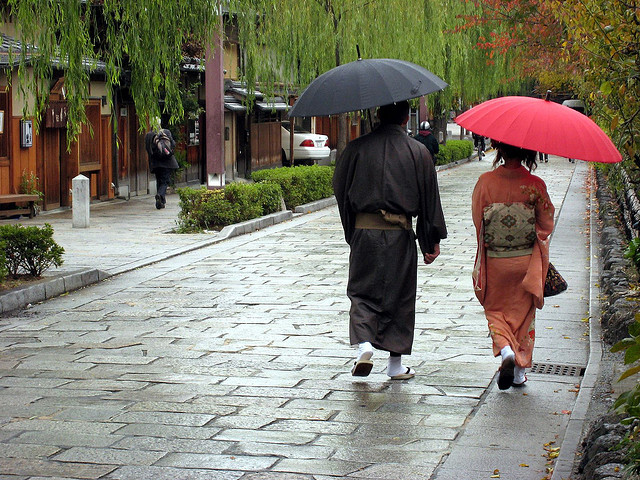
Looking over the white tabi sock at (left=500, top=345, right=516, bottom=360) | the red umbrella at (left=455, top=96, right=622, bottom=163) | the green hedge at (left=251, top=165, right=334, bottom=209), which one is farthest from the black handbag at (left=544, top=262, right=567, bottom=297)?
the green hedge at (left=251, top=165, right=334, bottom=209)

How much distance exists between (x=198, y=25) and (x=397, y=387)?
19.5ft

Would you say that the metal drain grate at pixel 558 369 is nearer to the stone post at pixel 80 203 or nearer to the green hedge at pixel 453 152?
the stone post at pixel 80 203

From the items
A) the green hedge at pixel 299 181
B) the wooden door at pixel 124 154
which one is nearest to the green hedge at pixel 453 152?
the green hedge at pixel 299 181

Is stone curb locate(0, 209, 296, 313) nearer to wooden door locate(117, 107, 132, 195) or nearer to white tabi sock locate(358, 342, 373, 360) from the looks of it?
white tabi sock locate(358, 342, 373, 360)

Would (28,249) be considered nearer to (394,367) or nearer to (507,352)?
(394,367)

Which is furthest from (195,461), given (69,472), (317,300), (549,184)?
(549,184)

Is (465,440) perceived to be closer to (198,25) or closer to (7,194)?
(198,25)

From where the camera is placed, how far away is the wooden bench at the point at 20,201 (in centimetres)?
1689

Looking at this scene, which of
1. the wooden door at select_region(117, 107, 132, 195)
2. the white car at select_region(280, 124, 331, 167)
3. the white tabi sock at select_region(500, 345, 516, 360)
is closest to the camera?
the white tabi sock at select_region(500, 345, 516, 360)

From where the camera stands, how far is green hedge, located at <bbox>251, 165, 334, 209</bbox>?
1922 cm

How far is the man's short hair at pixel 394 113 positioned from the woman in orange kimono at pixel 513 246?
2.25 ft

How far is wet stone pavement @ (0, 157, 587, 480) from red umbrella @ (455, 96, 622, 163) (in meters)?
1.57

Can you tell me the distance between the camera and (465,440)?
205 inches

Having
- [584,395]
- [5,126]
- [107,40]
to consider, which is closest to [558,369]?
[584,395]
